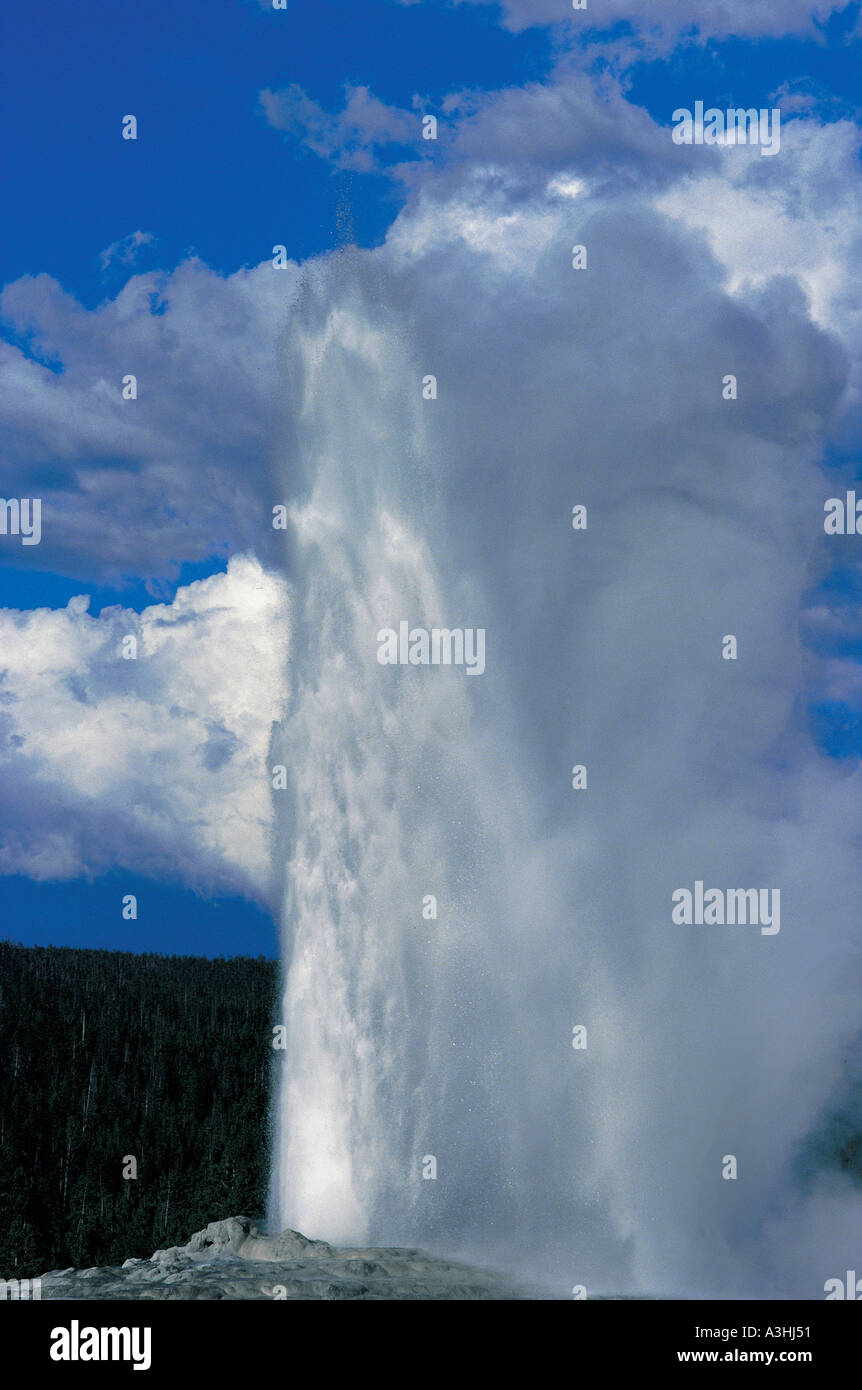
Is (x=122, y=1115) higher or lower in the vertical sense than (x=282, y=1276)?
lower

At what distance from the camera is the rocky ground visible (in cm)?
2220

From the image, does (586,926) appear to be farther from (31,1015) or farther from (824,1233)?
(31,1015)

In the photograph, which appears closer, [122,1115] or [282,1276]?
[282,1276]

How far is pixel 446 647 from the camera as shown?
3469 cm

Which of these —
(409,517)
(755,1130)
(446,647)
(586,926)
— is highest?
(409,517)

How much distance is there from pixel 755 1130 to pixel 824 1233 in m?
3.11

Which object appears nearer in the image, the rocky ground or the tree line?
the rocky ground

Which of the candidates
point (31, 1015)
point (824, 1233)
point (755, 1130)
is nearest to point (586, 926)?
point (755, 1130)

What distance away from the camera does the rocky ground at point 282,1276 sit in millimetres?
22203

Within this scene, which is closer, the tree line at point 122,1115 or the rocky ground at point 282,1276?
the rocky ground at point 282,1276

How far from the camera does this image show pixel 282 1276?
23141 mm
